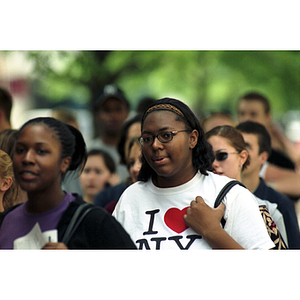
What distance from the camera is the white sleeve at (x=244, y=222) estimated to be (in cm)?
223

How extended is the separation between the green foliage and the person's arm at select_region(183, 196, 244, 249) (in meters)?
4.85

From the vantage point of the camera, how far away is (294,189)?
480 cm

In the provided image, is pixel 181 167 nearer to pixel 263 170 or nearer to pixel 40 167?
pixel 40 167

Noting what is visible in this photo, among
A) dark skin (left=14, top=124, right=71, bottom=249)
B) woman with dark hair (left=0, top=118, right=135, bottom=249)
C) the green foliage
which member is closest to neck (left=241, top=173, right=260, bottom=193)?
woman with dark hair (left=0, top=118, right=135, bottom=249)

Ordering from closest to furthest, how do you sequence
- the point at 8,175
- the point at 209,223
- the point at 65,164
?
the point at 209,223
the point at 65,164
the point at 8,175

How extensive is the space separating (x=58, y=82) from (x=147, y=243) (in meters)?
5.16

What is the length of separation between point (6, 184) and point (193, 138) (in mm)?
1227

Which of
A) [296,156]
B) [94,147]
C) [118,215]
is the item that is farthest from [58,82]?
[118,215]

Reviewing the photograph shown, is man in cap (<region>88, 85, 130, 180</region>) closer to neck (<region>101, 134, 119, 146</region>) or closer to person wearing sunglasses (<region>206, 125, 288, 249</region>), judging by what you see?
neck (<region>101, 134, 119, 146</region>)

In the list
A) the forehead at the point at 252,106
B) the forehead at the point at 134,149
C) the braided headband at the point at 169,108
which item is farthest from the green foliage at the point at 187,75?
the braided headband at the point at 169,108

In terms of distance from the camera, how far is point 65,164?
244 cm

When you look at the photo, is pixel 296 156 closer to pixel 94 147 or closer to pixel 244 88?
pixel 244 88

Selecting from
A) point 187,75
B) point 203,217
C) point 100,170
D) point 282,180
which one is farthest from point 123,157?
point 187,75

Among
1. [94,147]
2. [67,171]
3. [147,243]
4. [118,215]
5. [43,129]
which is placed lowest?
[147,243]
